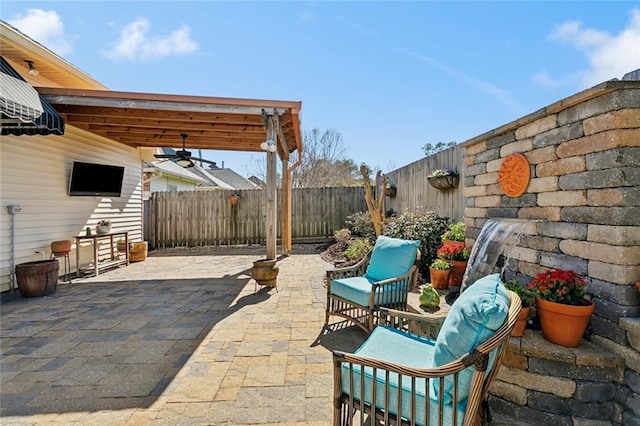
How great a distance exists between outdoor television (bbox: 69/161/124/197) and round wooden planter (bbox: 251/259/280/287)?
3870 mm

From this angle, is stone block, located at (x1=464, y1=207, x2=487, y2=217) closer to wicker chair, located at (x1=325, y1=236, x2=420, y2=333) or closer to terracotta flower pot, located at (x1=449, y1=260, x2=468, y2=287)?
terracotta flower pot, located at (x1=449, y1=260, x2=468, y2=287)

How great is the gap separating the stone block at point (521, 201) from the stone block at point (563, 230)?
212 millimetres

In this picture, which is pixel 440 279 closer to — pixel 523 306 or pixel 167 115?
pixel 523 306

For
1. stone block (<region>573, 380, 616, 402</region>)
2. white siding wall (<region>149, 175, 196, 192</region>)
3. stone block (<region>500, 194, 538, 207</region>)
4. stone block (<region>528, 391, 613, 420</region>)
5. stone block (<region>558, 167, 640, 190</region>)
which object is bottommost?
stone block (<region>528, 391, 613, 420</region>)

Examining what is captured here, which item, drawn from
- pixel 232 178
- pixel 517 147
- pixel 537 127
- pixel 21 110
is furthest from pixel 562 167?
pixel 232 178

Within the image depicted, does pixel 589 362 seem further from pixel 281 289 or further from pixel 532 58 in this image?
pixel 532 58

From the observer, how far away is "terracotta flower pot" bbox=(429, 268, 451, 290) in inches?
134

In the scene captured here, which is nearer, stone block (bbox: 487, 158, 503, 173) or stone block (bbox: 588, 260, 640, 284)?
stone block (bbox: 588, 260, 640, 284)

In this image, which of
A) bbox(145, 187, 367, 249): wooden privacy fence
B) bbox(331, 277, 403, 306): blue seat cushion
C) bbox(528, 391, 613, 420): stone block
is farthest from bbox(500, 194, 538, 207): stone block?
bbox(145, 187, 367, 249): wooden privacy fence

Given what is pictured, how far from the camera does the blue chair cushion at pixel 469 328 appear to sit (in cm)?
120

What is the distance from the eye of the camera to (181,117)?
5.02 meters

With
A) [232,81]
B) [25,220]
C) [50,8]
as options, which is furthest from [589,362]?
[232,81]

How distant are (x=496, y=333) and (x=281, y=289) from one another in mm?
3565

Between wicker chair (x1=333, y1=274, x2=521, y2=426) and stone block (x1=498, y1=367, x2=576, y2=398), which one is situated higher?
wicker chair (x1=333, y1=274, x2=521, y2=426)
